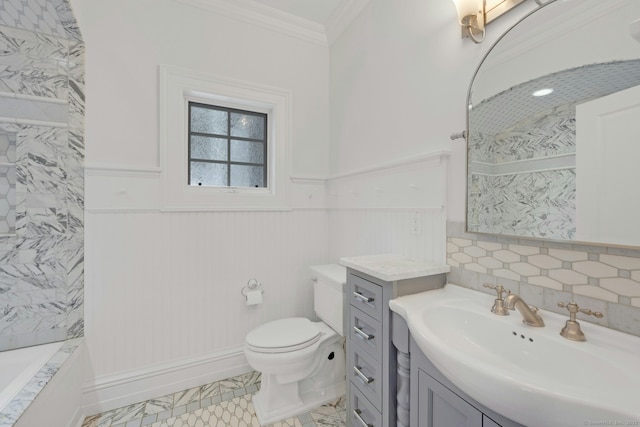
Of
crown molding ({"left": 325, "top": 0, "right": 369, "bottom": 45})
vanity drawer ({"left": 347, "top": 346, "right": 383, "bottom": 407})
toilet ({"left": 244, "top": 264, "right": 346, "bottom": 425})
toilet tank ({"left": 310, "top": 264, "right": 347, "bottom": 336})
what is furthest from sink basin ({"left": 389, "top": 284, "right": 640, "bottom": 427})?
crown molding ({"left": 325, "top": 0, "right": 369, "bottom": 45})

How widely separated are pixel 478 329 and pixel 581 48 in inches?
39.3

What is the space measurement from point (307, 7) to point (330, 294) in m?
2.14

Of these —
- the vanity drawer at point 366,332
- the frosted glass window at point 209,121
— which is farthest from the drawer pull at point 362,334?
the frosted glass window at point 209,121

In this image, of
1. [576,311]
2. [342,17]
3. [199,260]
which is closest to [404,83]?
[342,17]

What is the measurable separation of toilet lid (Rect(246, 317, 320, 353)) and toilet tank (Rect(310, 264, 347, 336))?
0.39 feet

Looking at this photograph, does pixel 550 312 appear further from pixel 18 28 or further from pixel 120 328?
pixel 18 28

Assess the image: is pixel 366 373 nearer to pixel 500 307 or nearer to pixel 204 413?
pixel 500 307

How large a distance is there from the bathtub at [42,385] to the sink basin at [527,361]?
1.53 m

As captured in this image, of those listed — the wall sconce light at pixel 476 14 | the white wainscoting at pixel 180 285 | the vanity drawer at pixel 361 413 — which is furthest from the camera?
the white wainscoting at pixel 180 285

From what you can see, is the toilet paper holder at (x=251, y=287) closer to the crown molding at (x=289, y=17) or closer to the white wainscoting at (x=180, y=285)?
the white wainscoting at (x=180, y=285)

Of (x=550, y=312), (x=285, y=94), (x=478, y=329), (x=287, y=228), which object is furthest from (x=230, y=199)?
(x=550, y=312)

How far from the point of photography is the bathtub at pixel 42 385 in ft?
3.59

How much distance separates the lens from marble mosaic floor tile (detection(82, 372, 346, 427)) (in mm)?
1583

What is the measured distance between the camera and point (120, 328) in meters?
1.75
